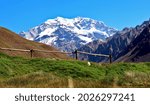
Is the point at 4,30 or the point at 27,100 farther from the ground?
the point at 4,30

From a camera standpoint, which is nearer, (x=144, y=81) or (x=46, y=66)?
(x=144, y=81)

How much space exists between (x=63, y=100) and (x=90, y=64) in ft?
120

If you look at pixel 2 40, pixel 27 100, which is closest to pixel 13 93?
pixel 27 100

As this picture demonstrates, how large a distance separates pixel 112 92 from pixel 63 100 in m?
0.86

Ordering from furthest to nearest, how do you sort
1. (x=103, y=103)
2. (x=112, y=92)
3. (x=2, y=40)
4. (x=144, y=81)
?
1. (x=2, y=40)
2. (x=144, y=81)
3. (x=112, y=92)
4. (x=103, y=103)

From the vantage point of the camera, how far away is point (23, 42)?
416 feet

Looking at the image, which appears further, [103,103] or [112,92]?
[112,92]

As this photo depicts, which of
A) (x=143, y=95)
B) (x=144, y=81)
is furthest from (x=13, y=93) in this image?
(x=144, y=81)

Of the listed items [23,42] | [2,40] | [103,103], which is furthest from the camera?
[23,42]

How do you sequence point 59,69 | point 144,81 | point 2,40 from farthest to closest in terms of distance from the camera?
point 2,40, point 59,69, point 144,81

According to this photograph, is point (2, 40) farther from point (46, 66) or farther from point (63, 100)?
point (63, 100)

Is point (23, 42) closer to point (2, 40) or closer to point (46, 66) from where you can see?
point (2, 40)

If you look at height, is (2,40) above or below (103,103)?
above

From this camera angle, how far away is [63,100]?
6.28 meters
